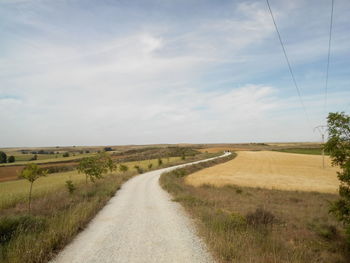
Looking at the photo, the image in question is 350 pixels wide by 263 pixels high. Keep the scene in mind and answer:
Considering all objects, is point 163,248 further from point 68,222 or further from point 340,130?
point 340,130

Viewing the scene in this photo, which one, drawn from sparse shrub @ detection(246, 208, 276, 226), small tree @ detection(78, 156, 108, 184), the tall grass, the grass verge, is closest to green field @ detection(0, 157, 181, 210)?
small tree @ detection(78, 156, 108, 184)

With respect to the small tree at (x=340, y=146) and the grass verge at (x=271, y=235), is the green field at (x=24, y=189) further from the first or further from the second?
the small tree at (x=340, y=146)

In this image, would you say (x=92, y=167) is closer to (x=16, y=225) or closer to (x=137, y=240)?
(x=16, y=225)

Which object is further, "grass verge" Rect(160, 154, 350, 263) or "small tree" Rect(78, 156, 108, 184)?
"small tree" Rect(78, 156, 108, 184)

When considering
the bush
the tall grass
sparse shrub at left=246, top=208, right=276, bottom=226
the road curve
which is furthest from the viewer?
sparse shrub at left=246, top=208, right=276, bottom=226

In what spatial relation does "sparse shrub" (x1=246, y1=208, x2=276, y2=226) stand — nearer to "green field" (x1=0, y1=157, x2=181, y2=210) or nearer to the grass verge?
the grass verge

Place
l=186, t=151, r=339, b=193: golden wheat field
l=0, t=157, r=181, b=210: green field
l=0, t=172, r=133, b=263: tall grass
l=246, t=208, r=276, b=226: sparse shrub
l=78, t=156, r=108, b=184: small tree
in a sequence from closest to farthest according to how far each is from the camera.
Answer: l=0, t=172, r=133, b=263: tall grass, l=246, t=208, r=276, b=226: sparse shrub, l=0, t=157, r=181, b=210: green field, l=78, t=156, r=108, b=184: small tree, l=186, t=151, r=339, b=193: golden wheat field

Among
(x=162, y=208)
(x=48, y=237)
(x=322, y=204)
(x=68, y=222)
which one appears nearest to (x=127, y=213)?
(x=162, y=208)

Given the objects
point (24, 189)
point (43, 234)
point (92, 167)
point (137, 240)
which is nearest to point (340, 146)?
point (137, 240)

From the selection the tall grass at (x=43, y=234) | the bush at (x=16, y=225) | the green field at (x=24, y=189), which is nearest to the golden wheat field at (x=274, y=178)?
the tall grass at (x=43, y=234)

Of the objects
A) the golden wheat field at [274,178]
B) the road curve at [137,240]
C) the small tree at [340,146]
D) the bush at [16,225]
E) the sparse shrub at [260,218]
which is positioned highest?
the small tree at [340,146]

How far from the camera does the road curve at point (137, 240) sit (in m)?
5.98

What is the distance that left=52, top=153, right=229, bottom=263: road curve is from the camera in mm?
5980

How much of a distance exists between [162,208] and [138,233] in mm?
4134
